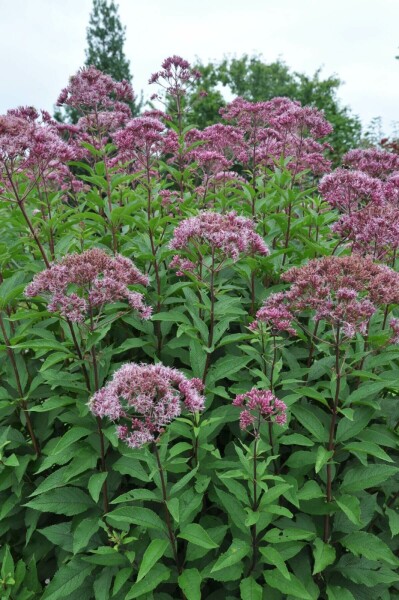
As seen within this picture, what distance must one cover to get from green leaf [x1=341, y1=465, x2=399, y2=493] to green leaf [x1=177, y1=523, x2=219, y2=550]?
3.26 ft

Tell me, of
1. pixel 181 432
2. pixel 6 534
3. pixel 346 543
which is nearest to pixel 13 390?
pixel 6 534

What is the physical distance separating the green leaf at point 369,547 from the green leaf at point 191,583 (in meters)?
0.99

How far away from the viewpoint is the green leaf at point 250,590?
2.95 metres

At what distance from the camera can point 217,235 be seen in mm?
3686

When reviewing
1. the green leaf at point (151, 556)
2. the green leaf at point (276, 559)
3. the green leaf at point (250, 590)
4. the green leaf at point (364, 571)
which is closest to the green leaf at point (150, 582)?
the green leaf at point (151, 556)

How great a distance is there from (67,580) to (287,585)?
1.39 m

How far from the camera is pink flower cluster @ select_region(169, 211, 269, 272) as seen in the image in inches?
147

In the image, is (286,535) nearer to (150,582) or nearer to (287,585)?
(287,585)

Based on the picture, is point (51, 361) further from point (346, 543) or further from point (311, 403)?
point (346, 543)

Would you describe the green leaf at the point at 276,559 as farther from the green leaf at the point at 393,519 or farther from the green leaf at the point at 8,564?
the green leaf at the point at 8,564

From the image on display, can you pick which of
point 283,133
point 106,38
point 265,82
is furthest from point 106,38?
point 283,133

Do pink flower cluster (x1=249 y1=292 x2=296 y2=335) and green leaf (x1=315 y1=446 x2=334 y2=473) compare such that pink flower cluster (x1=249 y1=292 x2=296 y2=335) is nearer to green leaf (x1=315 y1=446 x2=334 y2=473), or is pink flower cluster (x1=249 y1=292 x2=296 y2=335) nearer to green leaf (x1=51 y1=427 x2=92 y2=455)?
green leaf (x1=315 y1=446 x2=334 y2=473)

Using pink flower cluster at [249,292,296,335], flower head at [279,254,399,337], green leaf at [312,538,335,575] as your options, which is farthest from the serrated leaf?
flower head at [279,254,399,337]

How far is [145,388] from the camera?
106 inches
